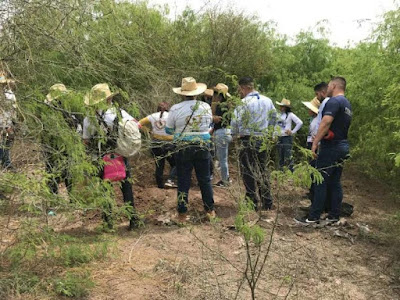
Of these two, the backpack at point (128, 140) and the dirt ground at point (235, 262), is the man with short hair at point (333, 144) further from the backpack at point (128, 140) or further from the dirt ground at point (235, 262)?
the backpack at point (128, 140)

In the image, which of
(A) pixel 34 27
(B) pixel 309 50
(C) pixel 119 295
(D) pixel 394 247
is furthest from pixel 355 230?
(B) pixel 309 50

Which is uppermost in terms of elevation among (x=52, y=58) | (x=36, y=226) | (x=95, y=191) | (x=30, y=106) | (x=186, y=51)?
(x=186, y=51)

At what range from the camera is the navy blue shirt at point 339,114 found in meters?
5.20

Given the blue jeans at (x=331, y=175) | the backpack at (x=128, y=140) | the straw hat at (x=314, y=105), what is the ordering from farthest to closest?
1. the straw hat at (x=314, y=105)
2. the blue jeans at (x=331, y=175)
3. the backpack at (x=128, y=140)

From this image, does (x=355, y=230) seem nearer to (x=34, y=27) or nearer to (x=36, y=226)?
(x=36, y=226)

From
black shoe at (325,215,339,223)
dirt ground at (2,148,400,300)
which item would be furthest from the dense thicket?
dirt ground at (2,148,400,300)

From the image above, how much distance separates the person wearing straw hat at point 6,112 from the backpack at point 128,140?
131cm

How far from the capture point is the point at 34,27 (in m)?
3.41

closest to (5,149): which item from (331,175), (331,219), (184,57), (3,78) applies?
(3,78)

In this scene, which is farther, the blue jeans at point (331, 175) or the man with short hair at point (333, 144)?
the blue jeans at point (331, 175)

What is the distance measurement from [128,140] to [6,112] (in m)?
1.55

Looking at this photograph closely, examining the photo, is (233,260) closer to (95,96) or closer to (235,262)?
(235,262)

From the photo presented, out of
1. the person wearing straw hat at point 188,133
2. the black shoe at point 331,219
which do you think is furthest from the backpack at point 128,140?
the black shoe at point 331,219

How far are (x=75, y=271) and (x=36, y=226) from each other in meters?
0.74
